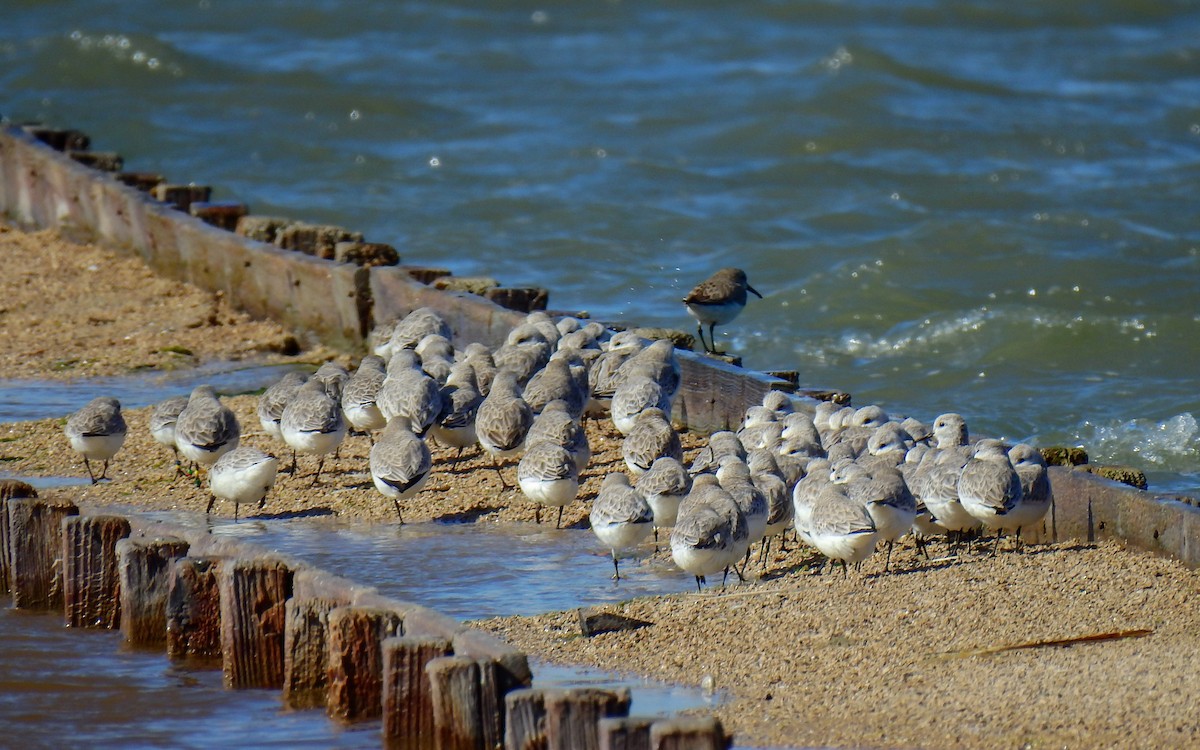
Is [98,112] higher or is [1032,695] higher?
[98,112]

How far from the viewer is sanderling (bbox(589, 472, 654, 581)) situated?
801cm

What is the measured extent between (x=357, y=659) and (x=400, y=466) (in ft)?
8.88

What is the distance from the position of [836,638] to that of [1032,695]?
104cm

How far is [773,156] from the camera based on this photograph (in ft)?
87.8

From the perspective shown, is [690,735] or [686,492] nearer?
[690,735]

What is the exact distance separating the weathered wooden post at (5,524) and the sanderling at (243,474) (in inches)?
46.0

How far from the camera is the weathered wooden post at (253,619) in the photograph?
265 inches

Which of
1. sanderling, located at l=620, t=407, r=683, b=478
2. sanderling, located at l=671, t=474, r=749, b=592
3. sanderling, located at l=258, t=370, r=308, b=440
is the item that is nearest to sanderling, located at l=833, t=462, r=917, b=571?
sanderling, located at l=671, t=474, r=749, b=592

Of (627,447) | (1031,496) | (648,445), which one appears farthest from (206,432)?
(1031,496)

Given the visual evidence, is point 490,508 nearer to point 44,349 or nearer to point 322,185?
point 44,349

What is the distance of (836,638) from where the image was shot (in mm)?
6992

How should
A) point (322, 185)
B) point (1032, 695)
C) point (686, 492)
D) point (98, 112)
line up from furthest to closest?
1. point (98, 112)
2. point (322, 185)
3. point (686, 492)
4. point (1032, 695)

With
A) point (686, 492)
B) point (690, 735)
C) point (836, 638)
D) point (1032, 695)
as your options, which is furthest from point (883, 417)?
point (690, 735)

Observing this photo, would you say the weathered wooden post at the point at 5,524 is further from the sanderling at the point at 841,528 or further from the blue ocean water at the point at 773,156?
the blue ocean water at the point at 773,156
